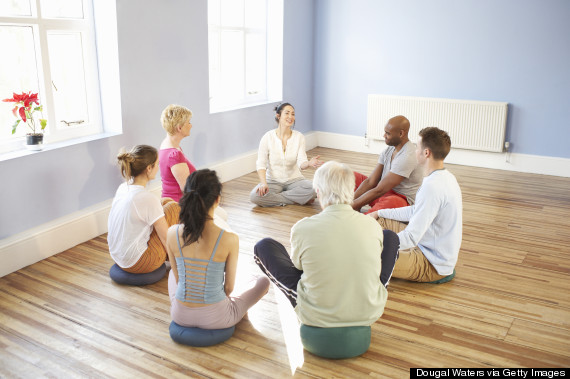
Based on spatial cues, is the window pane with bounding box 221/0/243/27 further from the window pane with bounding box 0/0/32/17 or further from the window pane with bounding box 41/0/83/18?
the window pane with bounding box 0/0/32/17

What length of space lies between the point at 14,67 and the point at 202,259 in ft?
7.30

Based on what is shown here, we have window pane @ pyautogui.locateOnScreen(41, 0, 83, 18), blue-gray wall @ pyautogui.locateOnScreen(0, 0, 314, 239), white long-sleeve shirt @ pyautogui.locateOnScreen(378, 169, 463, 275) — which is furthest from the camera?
window pane @ pyautogui.locateOnScreen(41, 0, 83, 18)

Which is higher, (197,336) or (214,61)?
(214,61)

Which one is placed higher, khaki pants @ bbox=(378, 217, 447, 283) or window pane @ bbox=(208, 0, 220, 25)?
window pane @ bbox=(208, 0, 220, 25)

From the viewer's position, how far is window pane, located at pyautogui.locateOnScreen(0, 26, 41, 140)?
368cm

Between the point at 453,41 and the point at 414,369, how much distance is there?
4.89m

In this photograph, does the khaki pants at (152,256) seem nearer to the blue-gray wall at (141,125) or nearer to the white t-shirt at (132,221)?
the white t-shirt at (132,221)

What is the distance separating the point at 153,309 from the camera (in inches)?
122

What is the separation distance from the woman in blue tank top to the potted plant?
1701 mm

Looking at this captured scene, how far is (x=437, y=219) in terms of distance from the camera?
3227 millimetres

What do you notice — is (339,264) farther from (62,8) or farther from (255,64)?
(255,64)

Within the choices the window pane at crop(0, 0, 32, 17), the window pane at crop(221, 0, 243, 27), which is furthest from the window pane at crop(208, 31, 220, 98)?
the window pane at crop(0, 0, 32, 17)

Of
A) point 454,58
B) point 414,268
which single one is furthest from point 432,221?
point 454,58

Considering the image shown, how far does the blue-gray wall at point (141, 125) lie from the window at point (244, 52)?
26 centimetres
